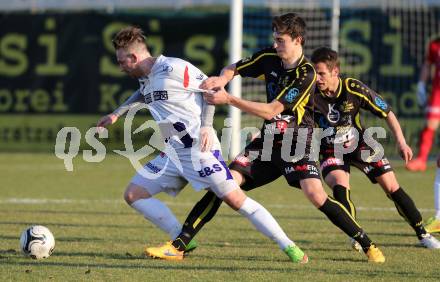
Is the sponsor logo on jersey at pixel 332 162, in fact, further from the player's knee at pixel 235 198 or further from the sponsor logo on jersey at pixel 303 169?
the player's knee at pixel 235 198

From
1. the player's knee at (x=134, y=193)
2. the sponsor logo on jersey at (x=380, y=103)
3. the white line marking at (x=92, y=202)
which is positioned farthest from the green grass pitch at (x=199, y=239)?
the sponsor logo on jersey at (x=380, y=103)

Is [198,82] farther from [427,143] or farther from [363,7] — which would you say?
[363,7]

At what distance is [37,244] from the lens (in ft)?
23.1

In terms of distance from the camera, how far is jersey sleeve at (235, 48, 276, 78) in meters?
7.42

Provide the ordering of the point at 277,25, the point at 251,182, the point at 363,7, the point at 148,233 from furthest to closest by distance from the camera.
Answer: the point at 363,7 → the point at 148,233 → the point at 251,182 → the point at 277,25

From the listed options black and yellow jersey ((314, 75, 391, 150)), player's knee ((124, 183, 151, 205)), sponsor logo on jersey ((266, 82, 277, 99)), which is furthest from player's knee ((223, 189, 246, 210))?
black and yellow jersey ((314, 75, 391, 150))

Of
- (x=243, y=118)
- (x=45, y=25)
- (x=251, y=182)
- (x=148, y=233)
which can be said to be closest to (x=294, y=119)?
(x=251, y=182)

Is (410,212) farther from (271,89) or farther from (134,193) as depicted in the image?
(134,193)

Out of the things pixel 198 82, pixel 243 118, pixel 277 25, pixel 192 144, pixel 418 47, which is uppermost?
pixel 277 25

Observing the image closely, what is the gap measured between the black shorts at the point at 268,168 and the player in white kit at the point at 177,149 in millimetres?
353

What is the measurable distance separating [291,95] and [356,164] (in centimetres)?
149

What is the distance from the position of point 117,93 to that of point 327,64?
1128 cm

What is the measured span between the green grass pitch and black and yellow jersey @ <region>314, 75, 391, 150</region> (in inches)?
39.4

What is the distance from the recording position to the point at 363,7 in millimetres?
17828
